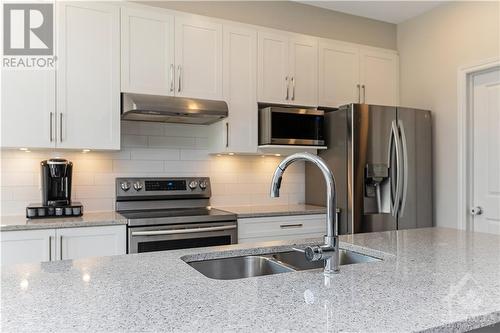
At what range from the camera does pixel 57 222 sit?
7.86 feet

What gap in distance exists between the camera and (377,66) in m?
3.90

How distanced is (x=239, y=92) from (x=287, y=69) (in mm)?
514

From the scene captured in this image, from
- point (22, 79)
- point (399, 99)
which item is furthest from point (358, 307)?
point (399, 99)

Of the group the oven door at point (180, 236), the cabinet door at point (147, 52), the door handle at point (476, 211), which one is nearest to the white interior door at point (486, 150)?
the door handle at point (476, 211)

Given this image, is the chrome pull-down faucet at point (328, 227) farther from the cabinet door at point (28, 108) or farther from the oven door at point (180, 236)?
the cabinet door at point (28, 108)

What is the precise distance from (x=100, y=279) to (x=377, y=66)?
3.48 meters

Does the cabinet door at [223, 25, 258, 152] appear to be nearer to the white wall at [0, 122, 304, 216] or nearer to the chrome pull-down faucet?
the white wall at [0, 122, 304, 216]

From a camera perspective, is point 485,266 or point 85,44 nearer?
point 485,266

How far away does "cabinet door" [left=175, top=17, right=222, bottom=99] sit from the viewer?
3016 millimetres

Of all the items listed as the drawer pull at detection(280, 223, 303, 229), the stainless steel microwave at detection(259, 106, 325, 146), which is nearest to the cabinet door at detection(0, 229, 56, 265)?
the drawer pull at detection(280, 223, 303, 229)

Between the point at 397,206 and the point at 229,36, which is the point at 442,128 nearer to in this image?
the point at 397,206

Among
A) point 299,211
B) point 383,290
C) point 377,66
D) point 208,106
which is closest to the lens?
point 383,290

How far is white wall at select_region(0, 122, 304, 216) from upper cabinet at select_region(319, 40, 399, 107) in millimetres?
786

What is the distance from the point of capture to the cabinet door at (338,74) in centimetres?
361
